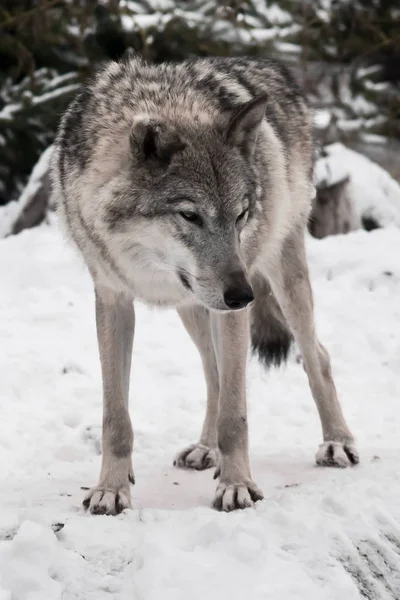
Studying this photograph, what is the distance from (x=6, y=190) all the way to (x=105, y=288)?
634 centimetres

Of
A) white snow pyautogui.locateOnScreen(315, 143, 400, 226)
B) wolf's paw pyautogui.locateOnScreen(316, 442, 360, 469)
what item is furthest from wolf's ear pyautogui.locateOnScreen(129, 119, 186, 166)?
white snow pyautogui.locateOnScreen(315, 143, 400, 226)

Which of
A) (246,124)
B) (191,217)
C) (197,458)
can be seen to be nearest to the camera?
(191,217)

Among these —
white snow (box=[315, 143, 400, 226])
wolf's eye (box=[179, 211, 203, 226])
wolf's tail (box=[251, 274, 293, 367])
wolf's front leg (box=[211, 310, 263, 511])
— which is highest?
wolf's eye (box=[179, 211, 203, 226])

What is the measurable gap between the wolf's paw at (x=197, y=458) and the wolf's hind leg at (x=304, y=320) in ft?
1.89

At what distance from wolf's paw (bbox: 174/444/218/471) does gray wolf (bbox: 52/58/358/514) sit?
530mm

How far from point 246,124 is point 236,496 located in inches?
53.9

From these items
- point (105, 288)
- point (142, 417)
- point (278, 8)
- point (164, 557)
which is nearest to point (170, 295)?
point (105, 288)

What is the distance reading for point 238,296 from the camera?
9.37ft

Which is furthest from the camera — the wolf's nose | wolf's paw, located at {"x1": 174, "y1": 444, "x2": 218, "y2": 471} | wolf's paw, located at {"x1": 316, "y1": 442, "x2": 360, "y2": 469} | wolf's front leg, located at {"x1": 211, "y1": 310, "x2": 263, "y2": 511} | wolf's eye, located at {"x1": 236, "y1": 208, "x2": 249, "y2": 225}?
wolf's paw, located at {"x1": 174, "y1": 444, "x2": 218, "y2": 471}

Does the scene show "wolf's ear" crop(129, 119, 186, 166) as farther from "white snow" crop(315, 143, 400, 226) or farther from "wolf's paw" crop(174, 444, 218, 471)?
"white snow" crop(315, 143, 400, 226)

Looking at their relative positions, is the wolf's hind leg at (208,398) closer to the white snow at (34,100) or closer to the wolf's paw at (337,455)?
the wolf's paw at (337,455)

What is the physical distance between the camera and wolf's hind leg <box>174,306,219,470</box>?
4.21m

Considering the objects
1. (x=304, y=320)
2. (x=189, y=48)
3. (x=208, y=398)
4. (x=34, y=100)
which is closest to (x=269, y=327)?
(x=304, y=320)

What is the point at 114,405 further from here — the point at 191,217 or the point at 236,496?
the point at 191,217
